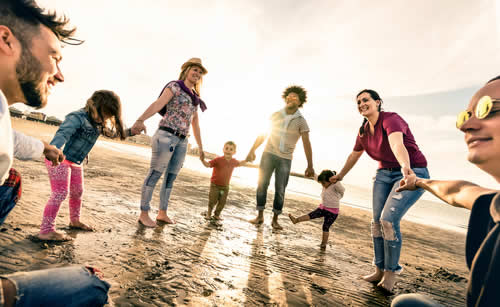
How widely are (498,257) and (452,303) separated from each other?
3.74 meters

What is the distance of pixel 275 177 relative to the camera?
18.1 ft

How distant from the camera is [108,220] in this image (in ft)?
11.9

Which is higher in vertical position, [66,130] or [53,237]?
[66,130]

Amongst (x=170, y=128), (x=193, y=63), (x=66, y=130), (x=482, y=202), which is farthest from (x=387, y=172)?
(x=66, y=130)

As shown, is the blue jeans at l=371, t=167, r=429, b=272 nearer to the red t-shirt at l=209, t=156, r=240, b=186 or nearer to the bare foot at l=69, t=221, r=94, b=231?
the red t-shirt at l=209, t=156, r=240, b=186

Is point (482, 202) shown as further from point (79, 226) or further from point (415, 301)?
point (79, 226)

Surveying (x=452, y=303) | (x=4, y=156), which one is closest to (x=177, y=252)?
(x=4, y=156)

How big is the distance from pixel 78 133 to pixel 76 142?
0.13 meters

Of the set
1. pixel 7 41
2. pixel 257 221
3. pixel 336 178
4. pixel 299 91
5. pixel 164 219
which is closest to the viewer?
pixel 7 41

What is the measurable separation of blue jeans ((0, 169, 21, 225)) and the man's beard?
398 mm

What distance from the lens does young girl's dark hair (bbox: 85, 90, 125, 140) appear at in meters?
3.19

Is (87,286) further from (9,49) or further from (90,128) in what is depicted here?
(90,128)

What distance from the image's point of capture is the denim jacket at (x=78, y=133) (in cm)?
285

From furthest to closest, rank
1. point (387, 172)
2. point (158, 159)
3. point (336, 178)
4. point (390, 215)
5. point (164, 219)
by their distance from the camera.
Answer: point (336, 178) → point (164, 219) → point (158, 159) → point (387, 172) → point (390, 215)
